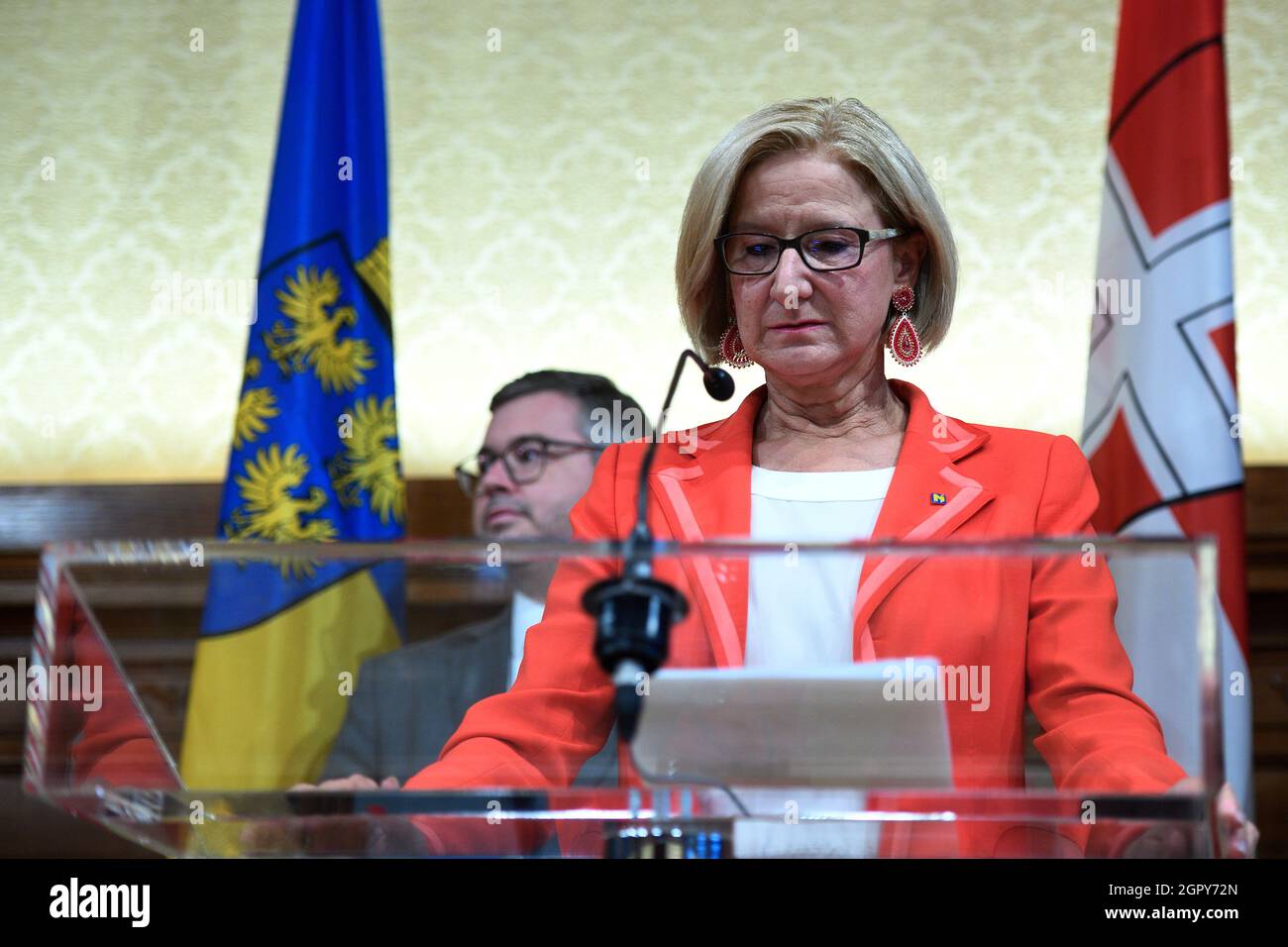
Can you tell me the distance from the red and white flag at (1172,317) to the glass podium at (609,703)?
1400 mm

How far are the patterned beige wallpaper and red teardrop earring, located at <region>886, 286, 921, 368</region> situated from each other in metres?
1.56

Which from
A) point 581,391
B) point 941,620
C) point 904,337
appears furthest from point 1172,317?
point 941,620

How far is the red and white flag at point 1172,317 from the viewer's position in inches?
94.3

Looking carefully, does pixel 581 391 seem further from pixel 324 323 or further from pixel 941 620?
pixel 941 620

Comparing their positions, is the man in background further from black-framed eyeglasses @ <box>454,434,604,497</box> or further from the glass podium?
black-framed eyeglasses @ <box>454,434,604,497</box>

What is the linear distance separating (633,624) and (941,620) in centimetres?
28

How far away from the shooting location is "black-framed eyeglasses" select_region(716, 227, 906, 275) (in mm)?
1598

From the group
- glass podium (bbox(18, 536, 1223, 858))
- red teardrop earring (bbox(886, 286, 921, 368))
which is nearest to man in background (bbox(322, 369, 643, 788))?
glass podium (bbox(18, 536, 1223, 858))

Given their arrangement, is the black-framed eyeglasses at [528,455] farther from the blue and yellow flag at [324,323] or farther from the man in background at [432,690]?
the man in background at [432,690]

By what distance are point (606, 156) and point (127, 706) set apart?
2618mm
